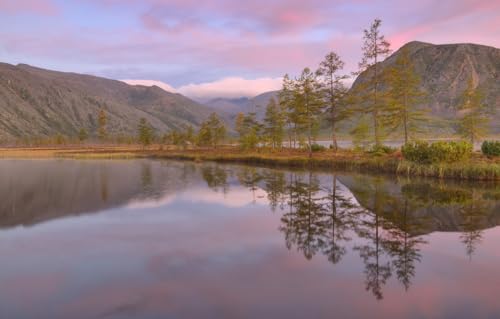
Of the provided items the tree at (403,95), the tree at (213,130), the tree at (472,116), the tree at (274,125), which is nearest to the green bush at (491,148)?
the tree at (403,95)

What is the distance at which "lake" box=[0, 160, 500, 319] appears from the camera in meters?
10.1

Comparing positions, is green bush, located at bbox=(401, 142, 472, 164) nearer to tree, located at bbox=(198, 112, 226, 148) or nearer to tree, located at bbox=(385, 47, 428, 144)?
tree, located at bbox=(385, 47, 428, 144)

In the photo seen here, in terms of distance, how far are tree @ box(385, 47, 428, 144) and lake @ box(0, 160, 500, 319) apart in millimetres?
25024

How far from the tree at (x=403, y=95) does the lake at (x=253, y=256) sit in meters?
25.0

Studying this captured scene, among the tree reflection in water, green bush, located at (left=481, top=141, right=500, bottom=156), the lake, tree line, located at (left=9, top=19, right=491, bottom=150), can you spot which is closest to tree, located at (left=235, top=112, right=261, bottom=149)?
tree line, located at (left=9, top=19, right=491, bottom=150)

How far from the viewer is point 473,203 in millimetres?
24234

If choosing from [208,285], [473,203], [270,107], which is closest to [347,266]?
[208,285]

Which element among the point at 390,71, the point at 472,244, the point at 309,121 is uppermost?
the point at 390,71

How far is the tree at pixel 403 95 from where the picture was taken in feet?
168

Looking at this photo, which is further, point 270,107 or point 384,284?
point 270,107

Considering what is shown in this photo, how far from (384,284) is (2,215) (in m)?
21.3

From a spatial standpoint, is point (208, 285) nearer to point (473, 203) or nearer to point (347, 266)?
point (347, 266)

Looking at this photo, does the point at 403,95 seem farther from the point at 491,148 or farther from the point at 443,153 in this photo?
the point at 443,153

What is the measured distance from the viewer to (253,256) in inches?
566
